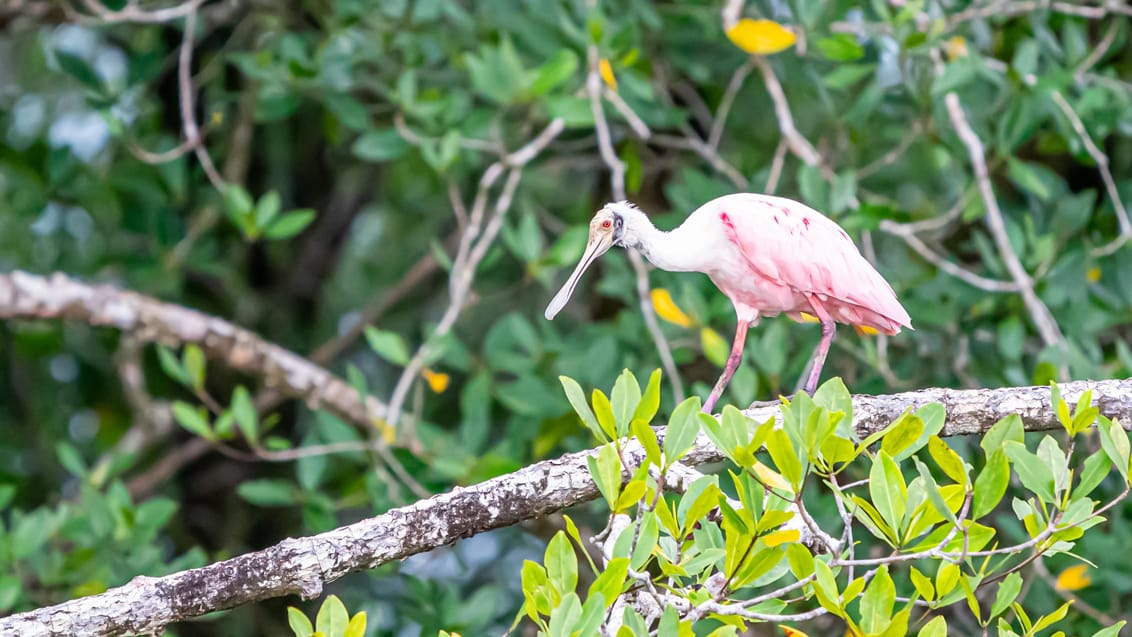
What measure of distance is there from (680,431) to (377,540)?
2.01ft

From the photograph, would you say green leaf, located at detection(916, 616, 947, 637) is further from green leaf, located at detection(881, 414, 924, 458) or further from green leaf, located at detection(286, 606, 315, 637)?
green leaf, located at detection(286, 606, 315, 637)

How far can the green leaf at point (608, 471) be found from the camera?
6.75 feet

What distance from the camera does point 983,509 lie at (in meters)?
2.03

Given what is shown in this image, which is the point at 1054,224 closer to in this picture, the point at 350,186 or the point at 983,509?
the point at 983,509

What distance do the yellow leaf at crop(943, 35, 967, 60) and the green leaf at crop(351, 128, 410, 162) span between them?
1.90m

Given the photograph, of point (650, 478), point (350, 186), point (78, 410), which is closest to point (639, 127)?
point (650, 478)

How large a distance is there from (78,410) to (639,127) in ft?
12.4

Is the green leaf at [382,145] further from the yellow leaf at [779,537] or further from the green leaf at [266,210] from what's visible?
the yellow leaf at [779,537]

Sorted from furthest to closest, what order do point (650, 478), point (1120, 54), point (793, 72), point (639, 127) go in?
point (1120, 54) → point (793, 72) → point (639, 127) → point (650, 478)

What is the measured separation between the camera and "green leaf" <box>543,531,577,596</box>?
6.73 ft

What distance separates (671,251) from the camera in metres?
3.06

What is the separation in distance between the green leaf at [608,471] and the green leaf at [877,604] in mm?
407

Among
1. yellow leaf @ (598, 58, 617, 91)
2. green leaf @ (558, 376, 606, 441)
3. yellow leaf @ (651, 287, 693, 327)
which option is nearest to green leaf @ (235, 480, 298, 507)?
yellow leaf @ (651, 287, 693, 327)

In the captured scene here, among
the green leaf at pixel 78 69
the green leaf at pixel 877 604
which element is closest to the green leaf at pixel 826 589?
the green leaf at pixel 877 604
